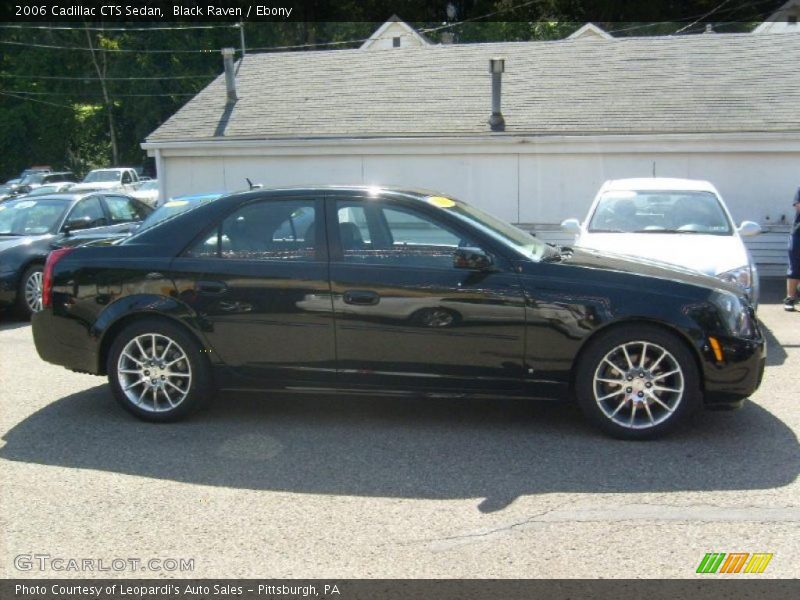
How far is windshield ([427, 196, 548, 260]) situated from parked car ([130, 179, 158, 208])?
25.6 meters

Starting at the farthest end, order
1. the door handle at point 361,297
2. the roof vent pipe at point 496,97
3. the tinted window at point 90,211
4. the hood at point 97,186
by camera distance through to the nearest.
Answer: the hood at point 97,186, the roof vent pipe at point 496,97, the tinted window at point 90,211, the door handle at point 361,297

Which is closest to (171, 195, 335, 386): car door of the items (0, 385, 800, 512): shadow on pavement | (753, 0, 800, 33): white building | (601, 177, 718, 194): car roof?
(0, 385, 800, 512): shadow on pavement

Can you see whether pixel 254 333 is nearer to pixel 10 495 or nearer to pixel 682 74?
pixel 10 495

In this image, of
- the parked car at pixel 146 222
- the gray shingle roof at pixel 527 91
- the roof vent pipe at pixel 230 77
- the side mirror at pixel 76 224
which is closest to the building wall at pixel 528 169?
the gray shingle roof at pixel 527 91

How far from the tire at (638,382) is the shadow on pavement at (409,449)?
0.14 m

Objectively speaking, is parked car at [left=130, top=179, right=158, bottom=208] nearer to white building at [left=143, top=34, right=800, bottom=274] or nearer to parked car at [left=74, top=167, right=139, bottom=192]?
parked car at [left=74, top=167, right=139, bottom=192]

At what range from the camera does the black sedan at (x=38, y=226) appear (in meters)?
10.5

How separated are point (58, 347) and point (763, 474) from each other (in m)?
4.73

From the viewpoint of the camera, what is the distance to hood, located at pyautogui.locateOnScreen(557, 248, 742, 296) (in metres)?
5.63

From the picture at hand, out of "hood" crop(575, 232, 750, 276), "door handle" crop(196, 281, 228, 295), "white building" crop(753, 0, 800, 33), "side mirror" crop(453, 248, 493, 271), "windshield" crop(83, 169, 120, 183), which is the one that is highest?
"white building" crop(753, 0, 800, 33)

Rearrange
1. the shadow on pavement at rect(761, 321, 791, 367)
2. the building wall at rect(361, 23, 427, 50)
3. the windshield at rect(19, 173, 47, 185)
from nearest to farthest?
1. the shadow on pavement at rect(761, 321, 791, 367)
2. the windshield at rect(19, 173, 47, 185)
3. the building wall at rect(361, 23, 427, 50)

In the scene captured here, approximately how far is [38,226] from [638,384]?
28.6 ft

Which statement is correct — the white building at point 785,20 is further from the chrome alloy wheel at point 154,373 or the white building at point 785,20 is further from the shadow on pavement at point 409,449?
the chrome alloy wheel at point 154,373
